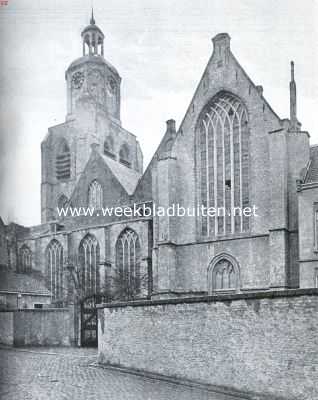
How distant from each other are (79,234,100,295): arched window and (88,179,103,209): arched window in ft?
12.8

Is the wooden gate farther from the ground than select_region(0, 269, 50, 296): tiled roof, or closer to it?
closer to it

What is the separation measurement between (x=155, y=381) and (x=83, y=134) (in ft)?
113

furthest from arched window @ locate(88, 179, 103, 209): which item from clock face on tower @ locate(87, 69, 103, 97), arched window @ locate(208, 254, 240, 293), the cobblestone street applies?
the cobblestone street

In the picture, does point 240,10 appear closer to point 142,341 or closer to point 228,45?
point 142,341

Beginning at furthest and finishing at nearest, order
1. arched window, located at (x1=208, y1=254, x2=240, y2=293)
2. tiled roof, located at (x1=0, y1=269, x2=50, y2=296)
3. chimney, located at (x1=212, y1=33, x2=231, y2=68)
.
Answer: tiled roof, located at (x1=0, y1=269, x2=50, y2=296) < chimney, located at (x1=212, y1=33, x2=231, y2=68) < arched window, located at (x1=208, y1=254, x2=240, y2=293)

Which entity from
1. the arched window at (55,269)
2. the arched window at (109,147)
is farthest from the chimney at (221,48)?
the arched window at (109,147)

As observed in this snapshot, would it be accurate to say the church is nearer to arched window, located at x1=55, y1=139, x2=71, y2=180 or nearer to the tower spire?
the tower spire

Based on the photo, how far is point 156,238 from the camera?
29.5 meters

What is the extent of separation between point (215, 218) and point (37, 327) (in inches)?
418

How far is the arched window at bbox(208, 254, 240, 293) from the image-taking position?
26.9 meters

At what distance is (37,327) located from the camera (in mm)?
25859

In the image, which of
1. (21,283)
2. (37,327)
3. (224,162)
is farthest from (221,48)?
(21,283)

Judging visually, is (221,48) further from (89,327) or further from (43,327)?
(43,327)

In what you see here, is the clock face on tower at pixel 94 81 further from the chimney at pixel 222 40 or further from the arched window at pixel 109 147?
the chimney at pixel 222 40
